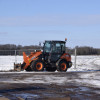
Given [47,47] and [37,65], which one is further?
[47,47]

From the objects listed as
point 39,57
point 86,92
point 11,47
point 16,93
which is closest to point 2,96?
point 16,93

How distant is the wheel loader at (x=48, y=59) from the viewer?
22.3m

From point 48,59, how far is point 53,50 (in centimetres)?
85

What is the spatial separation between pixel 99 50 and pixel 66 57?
111ft

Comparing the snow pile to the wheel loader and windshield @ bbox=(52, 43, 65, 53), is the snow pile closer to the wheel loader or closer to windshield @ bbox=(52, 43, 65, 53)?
the wheel loader

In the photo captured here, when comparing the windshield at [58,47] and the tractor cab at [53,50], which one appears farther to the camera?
the windshield at [58,47]

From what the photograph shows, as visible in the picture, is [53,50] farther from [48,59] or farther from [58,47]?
[48,59]

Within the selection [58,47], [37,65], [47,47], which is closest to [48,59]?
[47,47]

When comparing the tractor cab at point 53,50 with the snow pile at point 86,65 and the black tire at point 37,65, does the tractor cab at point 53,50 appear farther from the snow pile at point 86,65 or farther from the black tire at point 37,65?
the snow pile at point 86,65

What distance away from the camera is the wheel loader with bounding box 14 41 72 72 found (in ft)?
73.3

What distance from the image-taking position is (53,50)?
2291 cm

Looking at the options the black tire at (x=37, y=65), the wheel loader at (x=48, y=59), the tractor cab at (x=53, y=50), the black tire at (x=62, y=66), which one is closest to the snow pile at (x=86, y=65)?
the black tire at (x=62, y=66)

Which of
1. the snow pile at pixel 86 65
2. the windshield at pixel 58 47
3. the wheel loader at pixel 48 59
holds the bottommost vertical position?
the snow pile at pixel 86 65

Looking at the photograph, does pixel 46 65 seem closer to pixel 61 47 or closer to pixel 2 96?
pixel 61 47
